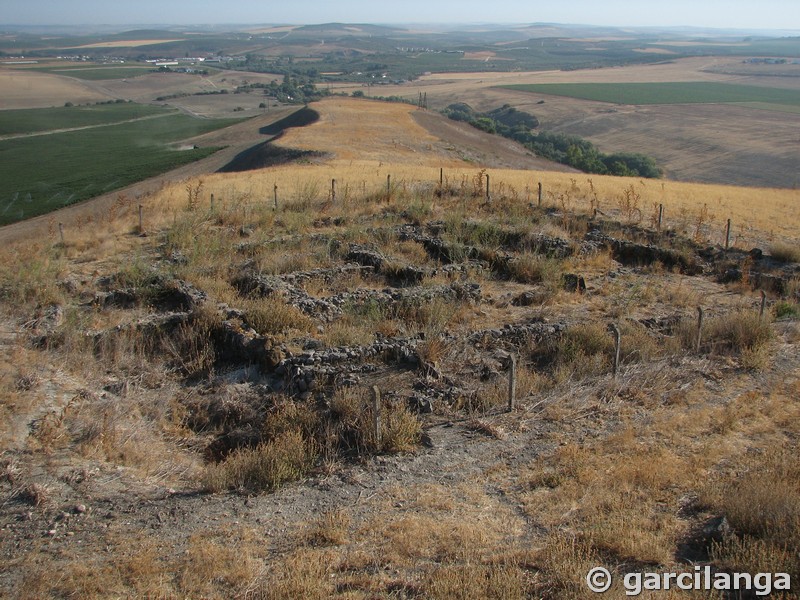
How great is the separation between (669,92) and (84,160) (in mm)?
100684

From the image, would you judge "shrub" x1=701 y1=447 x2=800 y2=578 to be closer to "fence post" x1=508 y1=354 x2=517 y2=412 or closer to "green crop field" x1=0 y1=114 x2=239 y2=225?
"fence post" x1=508 y1=354 x2=517 y2=412

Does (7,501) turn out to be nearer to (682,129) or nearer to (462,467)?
(462,467)

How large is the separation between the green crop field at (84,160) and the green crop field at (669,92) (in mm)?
65783

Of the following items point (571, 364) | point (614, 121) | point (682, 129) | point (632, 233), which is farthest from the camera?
point (614, 121)

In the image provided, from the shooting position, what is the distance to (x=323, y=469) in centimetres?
791

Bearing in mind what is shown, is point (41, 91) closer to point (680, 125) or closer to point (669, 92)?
point (680, 125)

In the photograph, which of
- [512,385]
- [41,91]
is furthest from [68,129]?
[512,385]

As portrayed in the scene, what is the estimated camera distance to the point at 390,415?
873 centimetres

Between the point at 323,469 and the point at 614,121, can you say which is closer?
the point at 323,469

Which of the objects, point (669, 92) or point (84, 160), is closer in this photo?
point (84, 160)

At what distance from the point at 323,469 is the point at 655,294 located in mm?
10459

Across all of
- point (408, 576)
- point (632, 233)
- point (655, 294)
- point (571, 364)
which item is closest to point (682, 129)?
point (632, 233)

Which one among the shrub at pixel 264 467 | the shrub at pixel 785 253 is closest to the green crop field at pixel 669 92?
the shrub at pixel 785 253

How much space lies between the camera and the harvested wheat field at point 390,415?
19.8ft
